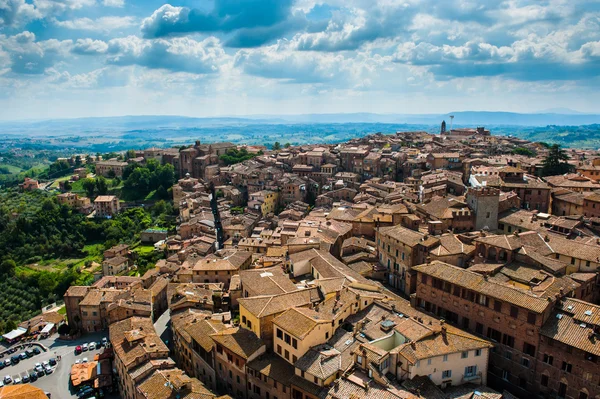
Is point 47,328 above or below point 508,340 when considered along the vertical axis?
below

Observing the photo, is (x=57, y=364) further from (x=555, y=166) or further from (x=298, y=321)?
(x=555, y=166)

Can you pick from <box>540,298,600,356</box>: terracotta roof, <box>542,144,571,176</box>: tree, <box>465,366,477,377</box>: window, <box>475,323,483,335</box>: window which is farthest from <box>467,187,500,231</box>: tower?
<box>542,144,571,176</box>: tree

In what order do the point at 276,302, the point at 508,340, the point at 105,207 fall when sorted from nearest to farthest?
the point at 508,340
the point at 276,302
the point at 105,207

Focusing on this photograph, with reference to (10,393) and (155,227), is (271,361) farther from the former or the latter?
(155,227)

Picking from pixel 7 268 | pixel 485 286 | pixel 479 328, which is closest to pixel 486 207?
pixel 485 286

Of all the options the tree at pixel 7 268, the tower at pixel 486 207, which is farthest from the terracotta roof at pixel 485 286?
the tree at pixel 7 268

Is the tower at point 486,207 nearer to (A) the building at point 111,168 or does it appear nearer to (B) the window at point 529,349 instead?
(B) the window at point 529,349
